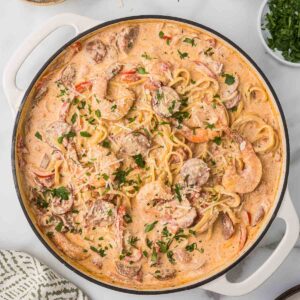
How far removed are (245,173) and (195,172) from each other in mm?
270

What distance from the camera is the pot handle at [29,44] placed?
3.44 metres

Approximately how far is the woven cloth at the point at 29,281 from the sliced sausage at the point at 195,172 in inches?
39.9

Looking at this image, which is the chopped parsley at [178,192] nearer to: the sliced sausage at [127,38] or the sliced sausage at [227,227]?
the sliced sausage at [227,227]

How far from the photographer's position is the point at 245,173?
341 centimetres

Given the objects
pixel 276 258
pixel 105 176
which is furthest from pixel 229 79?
pixel 276 258

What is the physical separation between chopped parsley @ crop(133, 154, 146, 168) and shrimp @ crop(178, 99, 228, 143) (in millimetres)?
255

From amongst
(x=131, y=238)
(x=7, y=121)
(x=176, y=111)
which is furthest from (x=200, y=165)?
(x=7, y=121)

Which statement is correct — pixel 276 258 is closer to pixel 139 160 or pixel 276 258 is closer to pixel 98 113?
pixel 139 160

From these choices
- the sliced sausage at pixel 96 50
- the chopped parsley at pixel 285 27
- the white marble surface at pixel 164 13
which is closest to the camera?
the sliced sausage at pixel 96 50

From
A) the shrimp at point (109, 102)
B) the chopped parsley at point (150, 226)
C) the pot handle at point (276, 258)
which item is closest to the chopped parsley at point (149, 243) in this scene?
the chopped parsley at point (150, 226)

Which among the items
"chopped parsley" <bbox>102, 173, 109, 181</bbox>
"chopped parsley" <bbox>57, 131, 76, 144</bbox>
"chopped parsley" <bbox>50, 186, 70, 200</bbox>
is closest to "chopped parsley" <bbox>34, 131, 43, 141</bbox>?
"chopped parsley" <bbox>57, 131, 76, 144</bbox>

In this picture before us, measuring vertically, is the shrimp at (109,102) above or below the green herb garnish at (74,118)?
above

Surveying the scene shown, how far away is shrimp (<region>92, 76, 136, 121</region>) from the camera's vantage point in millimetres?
3414

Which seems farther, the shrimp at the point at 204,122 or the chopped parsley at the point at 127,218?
the chopped parsley at the point at 127,218
